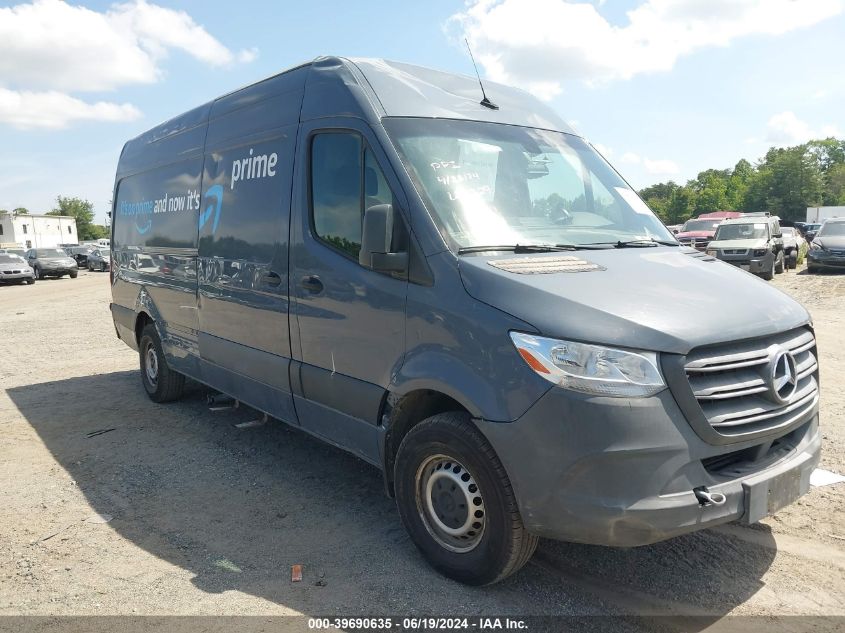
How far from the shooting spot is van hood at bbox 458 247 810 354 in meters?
2.76

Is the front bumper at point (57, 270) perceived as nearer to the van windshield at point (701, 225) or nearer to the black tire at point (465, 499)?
the van windshield at point (701, 225)

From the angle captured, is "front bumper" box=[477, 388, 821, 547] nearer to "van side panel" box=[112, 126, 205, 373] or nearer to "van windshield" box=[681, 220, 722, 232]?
"van side panel" box=[112, 126, 205, 373]

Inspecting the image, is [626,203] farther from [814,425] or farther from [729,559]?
[729,559]

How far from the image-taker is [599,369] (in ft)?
8.92

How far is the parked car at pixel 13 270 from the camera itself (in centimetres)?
2796

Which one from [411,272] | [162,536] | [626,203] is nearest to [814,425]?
[626,203]

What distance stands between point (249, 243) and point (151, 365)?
308 cm

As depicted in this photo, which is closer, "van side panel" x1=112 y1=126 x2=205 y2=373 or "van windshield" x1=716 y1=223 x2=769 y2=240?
"van side panel" x1=112 y1=126 x2=205 y2=373

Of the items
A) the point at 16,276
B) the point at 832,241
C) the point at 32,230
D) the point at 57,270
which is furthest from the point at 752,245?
the point at 32,230

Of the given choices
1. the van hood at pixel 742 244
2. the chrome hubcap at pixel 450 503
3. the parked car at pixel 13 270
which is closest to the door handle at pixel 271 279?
the chrome hubcap at pixel 450 503

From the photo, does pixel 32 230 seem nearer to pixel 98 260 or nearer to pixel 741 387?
pixel 98 260

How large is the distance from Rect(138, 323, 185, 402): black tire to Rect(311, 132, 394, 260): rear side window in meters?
3.45

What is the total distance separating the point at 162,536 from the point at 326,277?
1853 mm

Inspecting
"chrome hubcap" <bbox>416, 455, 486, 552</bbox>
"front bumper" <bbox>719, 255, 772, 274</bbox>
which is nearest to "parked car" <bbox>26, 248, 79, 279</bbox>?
"front bumper" <bbox>719, 255, 772, 274</bbox>
